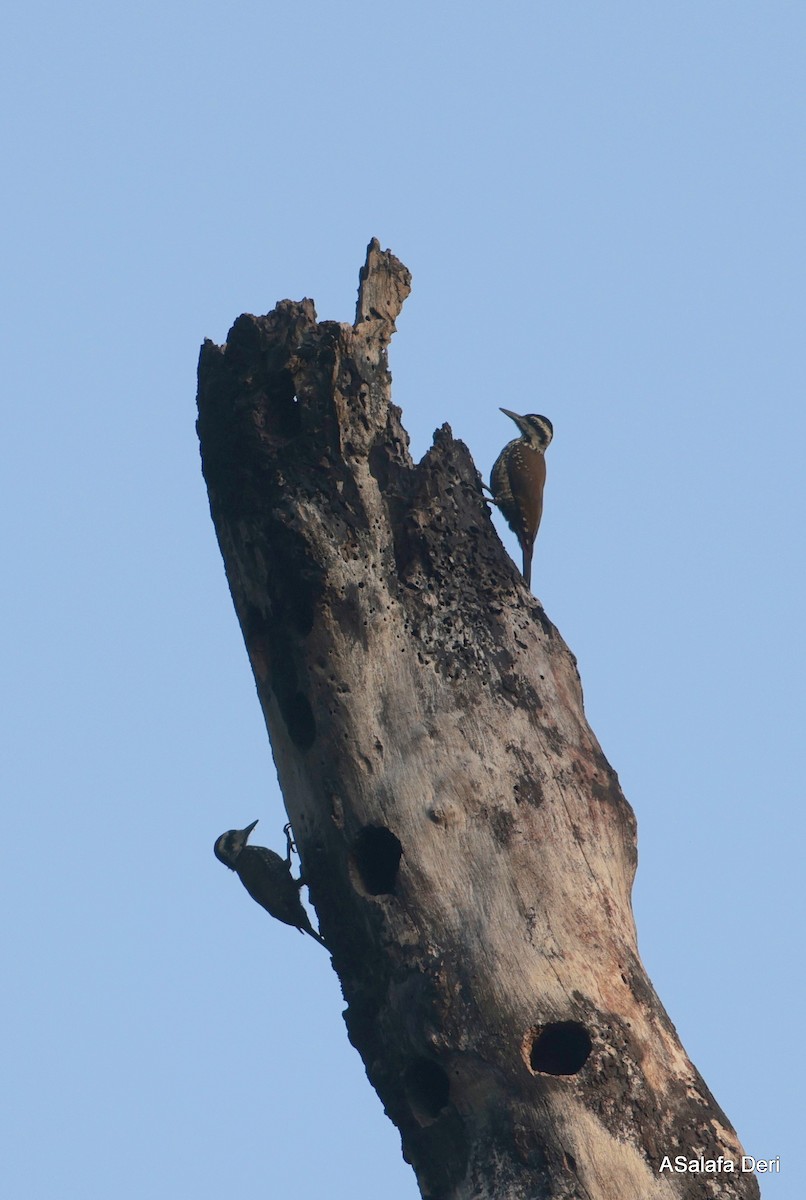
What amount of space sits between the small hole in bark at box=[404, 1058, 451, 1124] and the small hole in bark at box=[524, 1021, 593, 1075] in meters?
0.36

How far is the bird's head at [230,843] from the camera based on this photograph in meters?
9.99

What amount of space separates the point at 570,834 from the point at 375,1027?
106 cm

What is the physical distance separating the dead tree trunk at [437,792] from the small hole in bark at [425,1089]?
1 centimetres

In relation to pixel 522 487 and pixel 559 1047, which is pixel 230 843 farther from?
pixel 559 1047

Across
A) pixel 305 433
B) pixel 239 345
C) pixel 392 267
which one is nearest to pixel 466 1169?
pixel 305 433

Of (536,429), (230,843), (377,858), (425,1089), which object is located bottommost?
(425,1089)

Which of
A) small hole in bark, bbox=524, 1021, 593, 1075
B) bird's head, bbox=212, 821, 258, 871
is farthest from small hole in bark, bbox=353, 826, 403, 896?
bird's head, bbox=212, 821, 258, 871

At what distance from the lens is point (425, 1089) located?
6.57 metres

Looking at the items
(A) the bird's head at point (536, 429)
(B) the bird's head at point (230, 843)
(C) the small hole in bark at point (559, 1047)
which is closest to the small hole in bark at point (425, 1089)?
(C) the small hole in bark at point (559, 1047)

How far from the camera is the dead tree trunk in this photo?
6.25 metres

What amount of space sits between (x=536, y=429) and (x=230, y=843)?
2.98 metres

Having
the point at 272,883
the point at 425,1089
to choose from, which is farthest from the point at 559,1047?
the point at 272,883

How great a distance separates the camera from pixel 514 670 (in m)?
7.09

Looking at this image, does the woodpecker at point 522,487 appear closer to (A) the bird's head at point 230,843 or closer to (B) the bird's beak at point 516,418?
(B) the bird's beak at point 516,418
